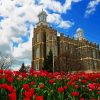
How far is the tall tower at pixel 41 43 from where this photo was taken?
2945 inches

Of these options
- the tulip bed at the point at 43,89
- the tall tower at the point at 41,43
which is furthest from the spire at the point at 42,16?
the tulip bed at the point at 43,89

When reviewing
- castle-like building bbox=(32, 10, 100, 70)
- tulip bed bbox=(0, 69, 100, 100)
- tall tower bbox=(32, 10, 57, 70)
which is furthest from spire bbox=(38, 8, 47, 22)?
tulip bed bbox=(0, 69, 100, 100)

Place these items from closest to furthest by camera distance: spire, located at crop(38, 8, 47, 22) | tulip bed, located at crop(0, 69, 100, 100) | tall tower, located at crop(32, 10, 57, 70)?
1. tulip bed, located at crop(0, 69, 100, 100)
2. tall tower, located at crop(32, 10, 57, 70)
3. spire, located at crop(38, 8, 47, 22)

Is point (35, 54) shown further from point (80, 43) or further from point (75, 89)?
point (75, 89)

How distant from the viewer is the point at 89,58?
80250 millimetres

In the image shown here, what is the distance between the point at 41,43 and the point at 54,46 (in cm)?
405

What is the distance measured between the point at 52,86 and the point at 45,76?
4.81 ft

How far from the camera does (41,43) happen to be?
76.2 metres

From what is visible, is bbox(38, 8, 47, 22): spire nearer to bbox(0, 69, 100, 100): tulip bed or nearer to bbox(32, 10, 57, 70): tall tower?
bbox(32, 10, 57, 70): tall tower

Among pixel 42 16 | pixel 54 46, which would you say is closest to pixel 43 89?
pixel 54 46

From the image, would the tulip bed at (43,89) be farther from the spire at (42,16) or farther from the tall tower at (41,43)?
the spire at (42,16)

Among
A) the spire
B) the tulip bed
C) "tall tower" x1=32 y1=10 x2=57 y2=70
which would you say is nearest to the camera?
the tulip bed

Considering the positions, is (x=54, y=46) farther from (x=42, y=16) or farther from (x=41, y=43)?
(x=42, y=16)

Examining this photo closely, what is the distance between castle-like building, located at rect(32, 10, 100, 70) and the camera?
7531 cm
